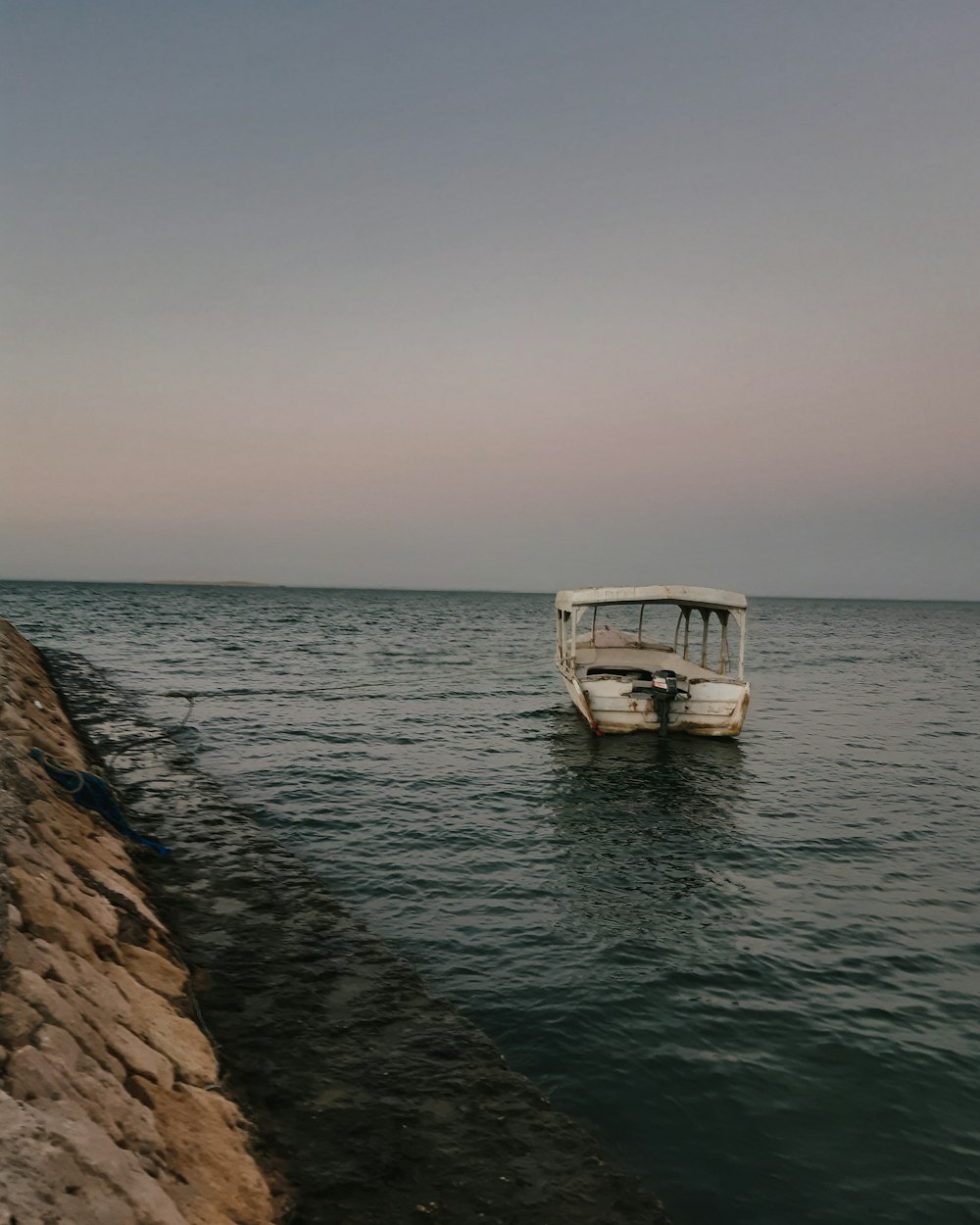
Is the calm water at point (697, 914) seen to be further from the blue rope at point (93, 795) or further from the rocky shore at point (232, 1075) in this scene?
the blue rope at point (93, 795)

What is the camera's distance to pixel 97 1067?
4.26 m

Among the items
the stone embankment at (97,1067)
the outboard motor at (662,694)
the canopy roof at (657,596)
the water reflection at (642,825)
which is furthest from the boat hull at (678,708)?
the stone embankment at (97,1067)

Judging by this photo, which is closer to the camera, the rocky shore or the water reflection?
the rocky shore

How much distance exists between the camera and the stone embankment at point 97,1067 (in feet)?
11.0

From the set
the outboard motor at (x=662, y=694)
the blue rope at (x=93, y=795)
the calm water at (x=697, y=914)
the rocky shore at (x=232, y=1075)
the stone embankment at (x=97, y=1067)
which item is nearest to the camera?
the stone embankment at (x=97, y=1067)

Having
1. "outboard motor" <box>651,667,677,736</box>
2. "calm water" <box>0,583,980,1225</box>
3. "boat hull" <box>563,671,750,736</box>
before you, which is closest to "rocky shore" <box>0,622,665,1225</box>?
"calm water" <box>0,583,980,1225</box>

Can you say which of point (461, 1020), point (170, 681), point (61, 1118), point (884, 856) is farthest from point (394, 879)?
point (170, 681)

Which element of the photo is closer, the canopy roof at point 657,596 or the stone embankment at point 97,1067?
the stone embankment at point 97,1067

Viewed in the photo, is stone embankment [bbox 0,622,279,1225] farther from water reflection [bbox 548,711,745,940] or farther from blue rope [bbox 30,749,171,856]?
water reflection [bbox 548,711,745,940]

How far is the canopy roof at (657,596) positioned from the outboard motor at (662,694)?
7.25ft

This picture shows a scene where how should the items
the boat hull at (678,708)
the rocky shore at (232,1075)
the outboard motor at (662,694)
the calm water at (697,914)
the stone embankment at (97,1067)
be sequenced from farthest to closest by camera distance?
the boat hull at (678,708), the outboard motor at (662,694), the calm water at (697,914), the rocky shore at (232,1075), the stone embankment at (97,1067)

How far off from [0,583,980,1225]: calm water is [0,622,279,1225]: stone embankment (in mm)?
2684

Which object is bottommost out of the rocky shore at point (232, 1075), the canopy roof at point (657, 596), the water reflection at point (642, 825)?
the water reflection at point (642, 825)

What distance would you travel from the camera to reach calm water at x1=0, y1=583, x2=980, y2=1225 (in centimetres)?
570
